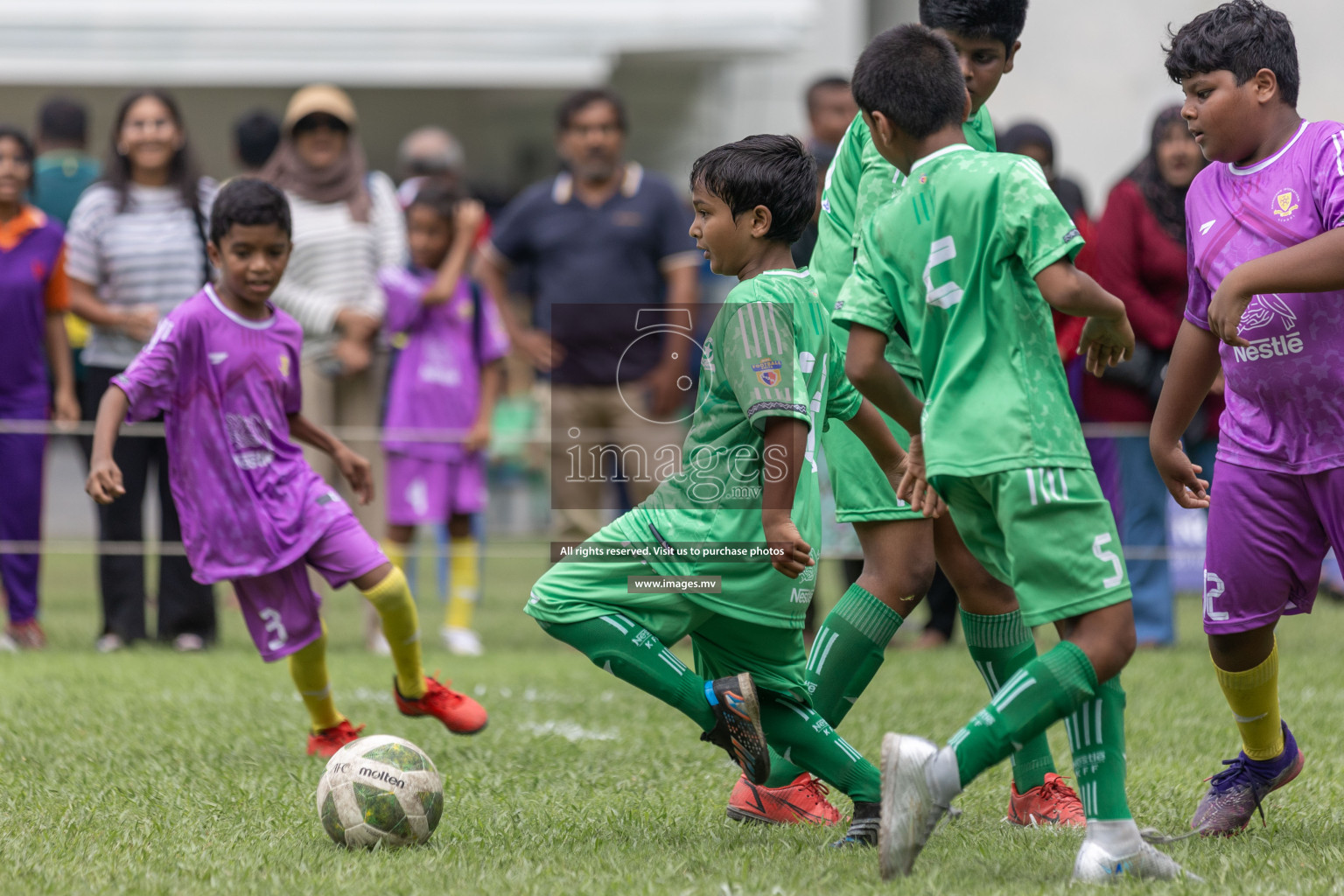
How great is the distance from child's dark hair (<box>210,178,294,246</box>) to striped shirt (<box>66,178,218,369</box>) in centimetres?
291

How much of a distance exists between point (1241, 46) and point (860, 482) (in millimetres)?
1371

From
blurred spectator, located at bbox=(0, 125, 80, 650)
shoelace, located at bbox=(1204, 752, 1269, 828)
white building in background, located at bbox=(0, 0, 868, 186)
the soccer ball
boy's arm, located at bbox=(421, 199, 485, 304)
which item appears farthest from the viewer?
white building in background, located at bbox=(0, 0, 868, 186)

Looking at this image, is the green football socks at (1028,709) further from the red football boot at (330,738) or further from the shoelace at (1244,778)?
the red football boot at (330,738)

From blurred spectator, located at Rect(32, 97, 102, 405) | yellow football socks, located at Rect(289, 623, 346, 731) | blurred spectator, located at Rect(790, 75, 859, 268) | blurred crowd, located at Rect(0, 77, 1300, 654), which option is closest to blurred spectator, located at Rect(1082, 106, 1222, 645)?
blurred crowd, located at Rect(0, 77, 1300, 654)

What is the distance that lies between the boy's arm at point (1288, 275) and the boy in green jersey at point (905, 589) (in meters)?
0.88

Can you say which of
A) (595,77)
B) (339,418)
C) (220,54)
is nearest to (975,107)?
(339,418)

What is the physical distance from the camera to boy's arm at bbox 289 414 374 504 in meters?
5.14

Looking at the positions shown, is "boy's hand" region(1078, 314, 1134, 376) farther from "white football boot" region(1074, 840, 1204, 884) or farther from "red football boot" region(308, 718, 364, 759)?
"red football boot" region(308, 718, 364, 759)

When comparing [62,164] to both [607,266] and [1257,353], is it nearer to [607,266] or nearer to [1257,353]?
[607,266]

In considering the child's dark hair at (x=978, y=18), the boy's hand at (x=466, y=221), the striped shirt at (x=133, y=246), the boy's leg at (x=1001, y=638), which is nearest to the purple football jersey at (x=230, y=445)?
the boy's leg at (x=1001, y=638)

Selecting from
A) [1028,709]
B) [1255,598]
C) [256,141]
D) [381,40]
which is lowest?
[1028,709]

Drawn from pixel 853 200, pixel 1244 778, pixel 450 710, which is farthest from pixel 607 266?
pixel 1244 778

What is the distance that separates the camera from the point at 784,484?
3521 millimetres

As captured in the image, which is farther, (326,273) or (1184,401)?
(326,273)
